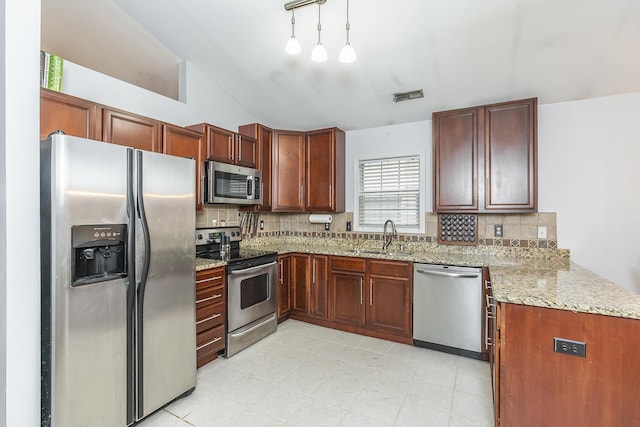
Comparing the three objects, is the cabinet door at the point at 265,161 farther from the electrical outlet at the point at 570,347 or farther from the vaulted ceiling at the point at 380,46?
the electrical outlet at the point at 570,347

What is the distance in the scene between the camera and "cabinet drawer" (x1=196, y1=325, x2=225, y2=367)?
248 cm

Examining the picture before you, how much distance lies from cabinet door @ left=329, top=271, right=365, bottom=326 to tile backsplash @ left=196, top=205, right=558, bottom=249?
0.75 meters

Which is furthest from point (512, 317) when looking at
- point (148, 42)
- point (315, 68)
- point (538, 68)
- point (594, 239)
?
point (148, 42)

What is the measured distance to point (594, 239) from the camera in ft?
9.27

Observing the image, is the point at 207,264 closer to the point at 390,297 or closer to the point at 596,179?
the point at 390,297

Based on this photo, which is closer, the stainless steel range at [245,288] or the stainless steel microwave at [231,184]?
the stainless steel range at [245,288]

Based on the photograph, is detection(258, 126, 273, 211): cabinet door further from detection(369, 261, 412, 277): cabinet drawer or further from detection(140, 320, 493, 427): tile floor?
detection(140, 320, 493, 427): tile floor

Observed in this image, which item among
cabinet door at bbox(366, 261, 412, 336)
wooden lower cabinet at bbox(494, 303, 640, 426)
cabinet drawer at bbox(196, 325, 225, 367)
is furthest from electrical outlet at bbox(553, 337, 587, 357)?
cabinet drawer at bbox(196, 325, 225, 367)

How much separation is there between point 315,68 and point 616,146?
2895 mm

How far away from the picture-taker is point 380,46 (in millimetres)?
2590

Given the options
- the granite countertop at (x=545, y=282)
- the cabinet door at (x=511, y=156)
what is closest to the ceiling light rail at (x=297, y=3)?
the cabinet door at (x=511, y=156)

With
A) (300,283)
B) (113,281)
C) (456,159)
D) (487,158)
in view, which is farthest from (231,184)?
(487,158)

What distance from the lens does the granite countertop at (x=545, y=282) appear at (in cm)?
146

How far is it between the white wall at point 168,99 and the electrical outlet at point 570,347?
341 cm
